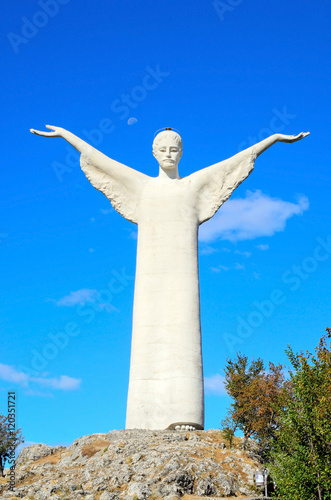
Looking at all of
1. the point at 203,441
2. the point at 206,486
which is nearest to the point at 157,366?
the point at 203,441

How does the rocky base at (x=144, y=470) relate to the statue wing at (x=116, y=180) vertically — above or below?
below

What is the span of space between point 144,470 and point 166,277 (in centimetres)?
747

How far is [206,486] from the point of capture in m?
19.8

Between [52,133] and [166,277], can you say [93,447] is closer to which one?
[166,277]

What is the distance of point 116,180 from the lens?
2666cm

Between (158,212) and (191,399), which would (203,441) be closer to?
(191,399)

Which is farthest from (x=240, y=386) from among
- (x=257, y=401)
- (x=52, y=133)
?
(x=52, y=133)

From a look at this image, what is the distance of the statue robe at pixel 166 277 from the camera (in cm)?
2373

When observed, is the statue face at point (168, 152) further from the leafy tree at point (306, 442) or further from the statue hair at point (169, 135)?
the leafy tree at point (306, 442)

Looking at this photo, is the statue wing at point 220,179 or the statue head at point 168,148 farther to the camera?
the statue wing at point 220,179

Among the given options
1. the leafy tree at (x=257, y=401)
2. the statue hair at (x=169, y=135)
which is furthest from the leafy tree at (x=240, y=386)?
the statue hair at (x=169, y=135)

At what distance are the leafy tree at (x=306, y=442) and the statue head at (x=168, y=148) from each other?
9495 mm

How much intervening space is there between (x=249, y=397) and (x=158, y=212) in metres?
9.45

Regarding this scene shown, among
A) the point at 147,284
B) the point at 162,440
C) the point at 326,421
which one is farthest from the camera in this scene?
the point at 147,284
